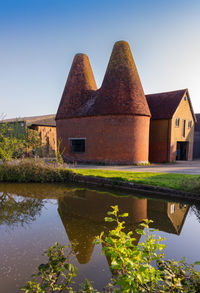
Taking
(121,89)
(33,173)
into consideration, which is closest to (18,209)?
(33,173)

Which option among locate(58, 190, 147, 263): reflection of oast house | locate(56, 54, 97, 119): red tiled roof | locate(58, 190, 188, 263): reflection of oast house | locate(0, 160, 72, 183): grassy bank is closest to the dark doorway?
locate(56, 54, 97, 119): red tiled roof

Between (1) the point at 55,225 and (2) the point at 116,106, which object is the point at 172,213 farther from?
(2) the point at 116,106

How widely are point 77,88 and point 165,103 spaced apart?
9417 mm

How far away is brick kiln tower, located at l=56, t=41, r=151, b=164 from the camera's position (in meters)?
15.4

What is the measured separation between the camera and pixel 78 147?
17312 mm

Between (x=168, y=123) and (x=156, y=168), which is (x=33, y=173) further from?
(x=168, y=123)

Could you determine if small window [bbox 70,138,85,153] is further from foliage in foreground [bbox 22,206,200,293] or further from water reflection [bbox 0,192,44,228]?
foliage in foreground [bbox 22,206,200,293]

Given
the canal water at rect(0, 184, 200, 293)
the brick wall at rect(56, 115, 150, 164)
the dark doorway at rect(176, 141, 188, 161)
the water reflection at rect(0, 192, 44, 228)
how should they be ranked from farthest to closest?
the dark doorway at rect(176, 141, 188, 161) < the brick wall at rect(56, 115, 150, 164) < the water reflection at rect(0, 192, 44, 228) < the canal water at rect(0, 184, 200, 293)

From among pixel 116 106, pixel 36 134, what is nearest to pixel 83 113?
pixel 116 106

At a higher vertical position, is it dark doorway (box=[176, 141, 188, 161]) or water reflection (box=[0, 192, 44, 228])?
dark doorway (box=[176, 141, 188, 161])

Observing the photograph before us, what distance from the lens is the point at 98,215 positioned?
19.3 feet

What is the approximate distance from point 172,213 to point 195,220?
0.71m

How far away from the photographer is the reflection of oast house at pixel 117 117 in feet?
50.7

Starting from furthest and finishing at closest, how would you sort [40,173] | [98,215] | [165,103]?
[165,103] < [40,173] < [98,215]
